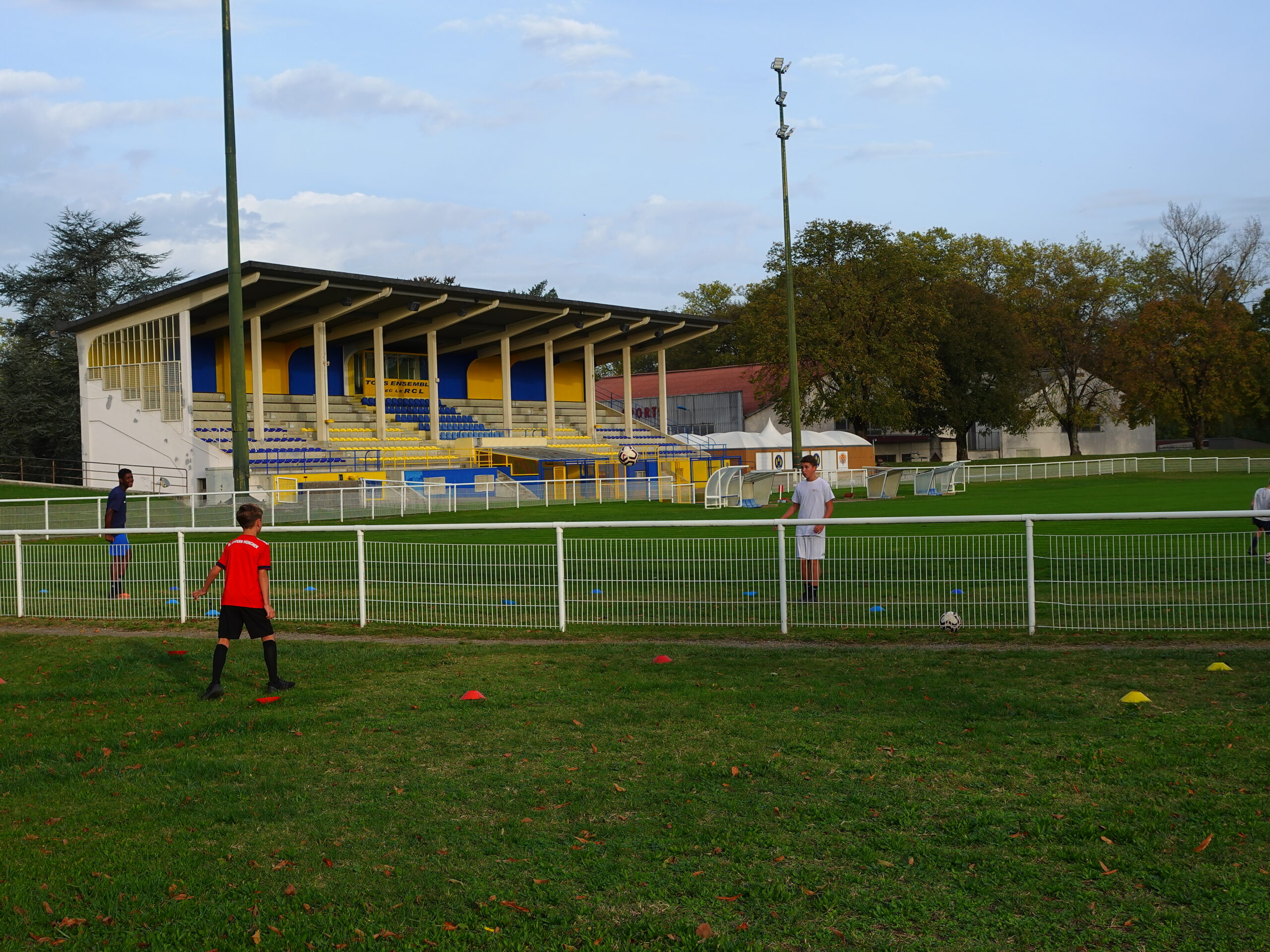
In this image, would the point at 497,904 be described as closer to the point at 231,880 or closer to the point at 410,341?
the point at 231,880

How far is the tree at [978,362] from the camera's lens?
220 ft

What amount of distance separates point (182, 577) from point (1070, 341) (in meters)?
68.7

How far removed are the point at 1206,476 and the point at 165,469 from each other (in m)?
40.4

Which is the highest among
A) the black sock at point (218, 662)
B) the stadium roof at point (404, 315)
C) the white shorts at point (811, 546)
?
the stadium roof at point (404, 315)

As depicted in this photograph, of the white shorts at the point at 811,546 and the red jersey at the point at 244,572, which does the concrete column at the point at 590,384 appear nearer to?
the white shorts at the point at 811,546

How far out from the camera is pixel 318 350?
4128 cm

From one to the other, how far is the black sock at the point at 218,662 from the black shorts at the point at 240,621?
0.09 m

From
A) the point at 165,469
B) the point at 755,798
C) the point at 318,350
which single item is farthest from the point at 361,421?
the point at 755,798

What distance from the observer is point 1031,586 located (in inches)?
397

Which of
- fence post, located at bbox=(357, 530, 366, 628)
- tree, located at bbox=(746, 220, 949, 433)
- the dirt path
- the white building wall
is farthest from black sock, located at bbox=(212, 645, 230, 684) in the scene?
tree, located at bbox=(746, 220, 949, 433)

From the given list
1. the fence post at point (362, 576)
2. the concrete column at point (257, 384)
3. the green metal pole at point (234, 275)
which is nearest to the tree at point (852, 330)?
the concrete column at point (257, 384)

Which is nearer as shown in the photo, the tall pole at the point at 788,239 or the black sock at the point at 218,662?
the black sock at the point at 218,662

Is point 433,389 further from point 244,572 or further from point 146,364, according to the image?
point 244,572

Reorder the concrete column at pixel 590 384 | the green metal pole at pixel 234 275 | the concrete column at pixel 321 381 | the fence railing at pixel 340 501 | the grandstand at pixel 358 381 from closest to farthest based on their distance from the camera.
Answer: the green metal pole at pixel 234 275 < the fence railing at pixel 340 501 < the grandstand at pixel 358 381 < the concrete column at pixel 321 381 < the concrete column at pixel 590 384
